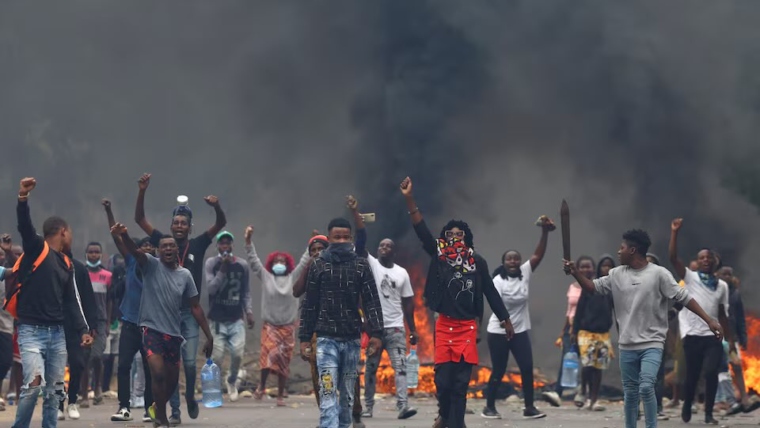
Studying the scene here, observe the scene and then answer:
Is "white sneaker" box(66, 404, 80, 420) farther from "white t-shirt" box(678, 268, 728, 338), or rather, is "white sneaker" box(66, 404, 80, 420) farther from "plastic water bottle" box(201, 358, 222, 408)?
"white t-shirt" box(678, 268, 728, 338)

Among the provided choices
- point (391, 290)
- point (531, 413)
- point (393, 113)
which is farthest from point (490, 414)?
point (393, 113)

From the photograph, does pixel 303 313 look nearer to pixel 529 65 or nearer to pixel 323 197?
pixel 323 197

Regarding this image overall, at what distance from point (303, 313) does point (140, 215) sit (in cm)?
270

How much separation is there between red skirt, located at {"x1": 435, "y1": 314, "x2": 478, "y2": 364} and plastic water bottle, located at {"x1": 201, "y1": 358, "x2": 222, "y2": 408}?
346 cm

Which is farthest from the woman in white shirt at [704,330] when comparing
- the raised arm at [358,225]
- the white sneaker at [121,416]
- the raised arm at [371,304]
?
the white sneaker at [121,416]

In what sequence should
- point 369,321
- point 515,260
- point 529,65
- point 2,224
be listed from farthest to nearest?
point 529,65, point 2,224, point 515,260, point 369,321

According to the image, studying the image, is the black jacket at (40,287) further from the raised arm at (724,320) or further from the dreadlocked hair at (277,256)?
the raised arm at (724,320)

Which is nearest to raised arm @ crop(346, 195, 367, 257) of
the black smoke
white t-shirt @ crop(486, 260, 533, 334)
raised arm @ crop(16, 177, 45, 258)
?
raised arm @ crop(16, 177, 45, 258)

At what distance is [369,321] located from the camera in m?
8.73

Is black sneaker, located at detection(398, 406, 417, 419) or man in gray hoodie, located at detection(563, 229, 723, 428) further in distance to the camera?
black sneaker, located at detection(398, 406, 417, 419)

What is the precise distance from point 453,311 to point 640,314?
1.48m

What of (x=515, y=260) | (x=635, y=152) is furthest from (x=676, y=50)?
(x=515, y=260)

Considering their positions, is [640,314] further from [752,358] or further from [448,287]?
[752,358]

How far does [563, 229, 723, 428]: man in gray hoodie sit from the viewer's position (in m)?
8.80
